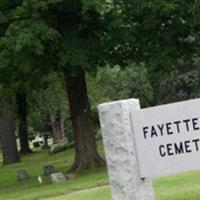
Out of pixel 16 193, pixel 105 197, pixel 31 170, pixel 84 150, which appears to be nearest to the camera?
pixel 105 197

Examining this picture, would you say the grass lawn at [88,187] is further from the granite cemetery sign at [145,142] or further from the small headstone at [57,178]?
the granite cemetery sign at [145,142]

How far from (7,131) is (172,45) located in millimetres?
18183

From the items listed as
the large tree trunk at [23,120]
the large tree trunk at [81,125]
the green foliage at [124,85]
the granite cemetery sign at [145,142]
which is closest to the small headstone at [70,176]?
the large tree trunk at [81,125]

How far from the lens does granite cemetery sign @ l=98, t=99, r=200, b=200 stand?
24.2ft

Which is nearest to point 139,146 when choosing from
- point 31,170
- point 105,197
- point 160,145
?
point 160,145

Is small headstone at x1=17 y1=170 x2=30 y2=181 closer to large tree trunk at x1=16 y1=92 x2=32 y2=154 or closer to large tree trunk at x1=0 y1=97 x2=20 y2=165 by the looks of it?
large tree trunk at x1=0 y1=97 x2=20 y2=165

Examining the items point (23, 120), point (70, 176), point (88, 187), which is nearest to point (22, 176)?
point (70, 176)

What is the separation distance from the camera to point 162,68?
77.9 ft

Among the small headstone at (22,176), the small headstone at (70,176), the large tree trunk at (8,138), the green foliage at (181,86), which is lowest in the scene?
the small headstone at (22,176)

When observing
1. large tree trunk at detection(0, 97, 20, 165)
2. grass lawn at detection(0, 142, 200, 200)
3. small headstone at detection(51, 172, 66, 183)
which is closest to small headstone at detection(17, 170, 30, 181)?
grass lawn at detection(0, 142, 200, 200)

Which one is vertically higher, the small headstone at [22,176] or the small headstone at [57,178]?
the small headstone at [57,178]

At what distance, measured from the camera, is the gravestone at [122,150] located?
300 inches

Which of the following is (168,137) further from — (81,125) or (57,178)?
(81,125)

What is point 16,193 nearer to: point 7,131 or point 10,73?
point 10,73
